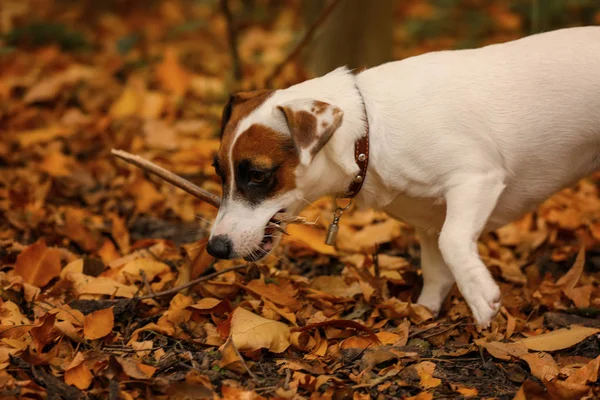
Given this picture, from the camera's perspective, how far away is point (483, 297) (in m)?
3.26

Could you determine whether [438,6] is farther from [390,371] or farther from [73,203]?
[390,371]

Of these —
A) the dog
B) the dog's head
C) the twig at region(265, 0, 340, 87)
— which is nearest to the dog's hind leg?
the dog

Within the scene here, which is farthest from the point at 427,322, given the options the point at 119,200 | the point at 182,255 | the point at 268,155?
the point at 119,200

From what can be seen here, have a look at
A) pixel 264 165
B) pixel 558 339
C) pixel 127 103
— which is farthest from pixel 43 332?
pixel 127 103

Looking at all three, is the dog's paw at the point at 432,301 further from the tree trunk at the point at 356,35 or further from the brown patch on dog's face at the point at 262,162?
the tree trunk at the point at 356,35

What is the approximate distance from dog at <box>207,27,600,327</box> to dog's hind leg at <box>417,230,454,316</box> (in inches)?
13.6

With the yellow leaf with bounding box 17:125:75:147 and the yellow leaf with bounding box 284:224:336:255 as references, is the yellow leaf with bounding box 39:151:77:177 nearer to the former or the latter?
the yellow leaf with bounding box 17:125:75:147

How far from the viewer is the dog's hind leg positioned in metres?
3.99

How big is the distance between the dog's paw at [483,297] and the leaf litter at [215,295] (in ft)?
0.70

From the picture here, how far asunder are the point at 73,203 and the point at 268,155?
2.26 metres

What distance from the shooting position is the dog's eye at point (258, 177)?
341cm

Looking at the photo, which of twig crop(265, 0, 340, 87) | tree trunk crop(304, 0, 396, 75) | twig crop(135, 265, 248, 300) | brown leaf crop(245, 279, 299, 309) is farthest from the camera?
tree trunk crop(304, 0, 396, 75)

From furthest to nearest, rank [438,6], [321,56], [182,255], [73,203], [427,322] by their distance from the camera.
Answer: [438,6] < [321,56] < [73,203] < [182,255] < [427,322]

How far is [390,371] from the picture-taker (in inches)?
126
